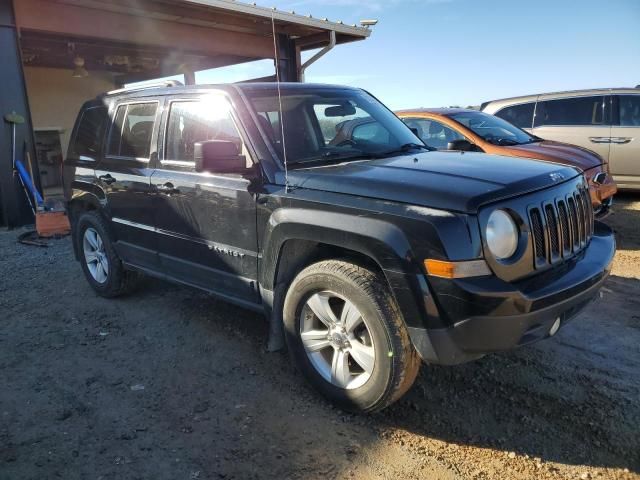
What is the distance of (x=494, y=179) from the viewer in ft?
9.16

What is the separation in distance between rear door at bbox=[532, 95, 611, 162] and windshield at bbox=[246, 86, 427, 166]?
5681 millimetres

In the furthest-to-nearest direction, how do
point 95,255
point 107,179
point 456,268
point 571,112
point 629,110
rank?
point 571,112, point 629,110, point 95,255, point 107,179, point 456,268

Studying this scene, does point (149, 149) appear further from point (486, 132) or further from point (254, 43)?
point (254, 43)

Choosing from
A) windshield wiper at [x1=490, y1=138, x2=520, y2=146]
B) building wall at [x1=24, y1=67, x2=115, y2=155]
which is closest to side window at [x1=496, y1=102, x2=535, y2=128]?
windshield wiper at [x1=490, y1=138, x2=520, y2=146]

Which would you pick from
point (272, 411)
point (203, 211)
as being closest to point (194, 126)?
point (203, 211)

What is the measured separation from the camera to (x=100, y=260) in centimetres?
523

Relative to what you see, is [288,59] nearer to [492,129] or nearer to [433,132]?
[433,132]

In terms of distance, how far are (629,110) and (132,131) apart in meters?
7.89

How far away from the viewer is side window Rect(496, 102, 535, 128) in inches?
354

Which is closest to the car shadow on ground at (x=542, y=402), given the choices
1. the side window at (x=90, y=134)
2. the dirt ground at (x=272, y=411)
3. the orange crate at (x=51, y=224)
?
the dirt ground at (x=272, y=411)

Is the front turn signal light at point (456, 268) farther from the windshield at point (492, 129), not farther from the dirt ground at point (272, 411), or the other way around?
the windshield at point (492, 129)

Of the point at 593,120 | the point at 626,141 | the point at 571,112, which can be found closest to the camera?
the point at 626,141

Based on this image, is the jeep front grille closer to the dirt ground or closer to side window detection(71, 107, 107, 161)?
the dirt ground

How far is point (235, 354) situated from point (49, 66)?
1346cm
